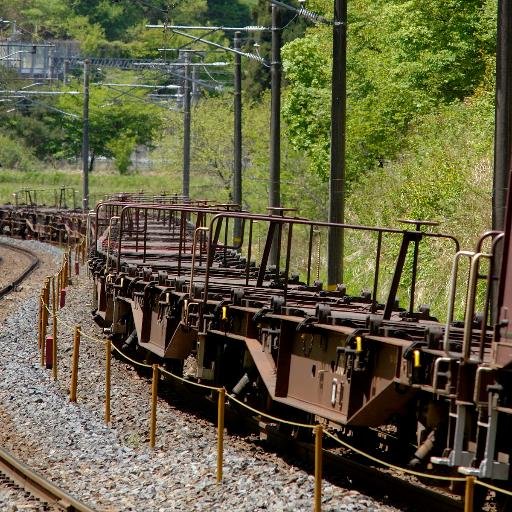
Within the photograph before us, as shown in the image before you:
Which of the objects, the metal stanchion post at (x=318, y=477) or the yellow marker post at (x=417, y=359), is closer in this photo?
the yellow marker post at (x=417, y=359)

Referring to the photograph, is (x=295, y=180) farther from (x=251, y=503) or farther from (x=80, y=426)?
(x=251, y=503)

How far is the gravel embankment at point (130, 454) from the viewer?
12.4 meters

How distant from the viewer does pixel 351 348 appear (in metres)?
12.6

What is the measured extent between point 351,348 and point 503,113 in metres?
3.80

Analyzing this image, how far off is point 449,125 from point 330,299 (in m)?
19.9

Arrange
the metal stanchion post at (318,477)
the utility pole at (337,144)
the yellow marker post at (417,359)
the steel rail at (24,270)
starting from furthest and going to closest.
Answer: the steel rail at (24,270), the utility pole at (337,144), the metal stanchion post at (318,477), the yellow marker post at (417,359)

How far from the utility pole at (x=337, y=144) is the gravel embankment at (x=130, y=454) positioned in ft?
11.9

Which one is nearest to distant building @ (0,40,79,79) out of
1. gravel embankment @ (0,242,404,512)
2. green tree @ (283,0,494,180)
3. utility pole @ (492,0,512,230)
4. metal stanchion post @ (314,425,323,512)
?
green tree @ (283,0,494,180)

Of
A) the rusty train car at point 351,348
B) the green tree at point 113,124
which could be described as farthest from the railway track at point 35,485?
the green tree at point 113,124

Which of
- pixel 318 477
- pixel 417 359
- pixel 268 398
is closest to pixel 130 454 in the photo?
pixel 268 398

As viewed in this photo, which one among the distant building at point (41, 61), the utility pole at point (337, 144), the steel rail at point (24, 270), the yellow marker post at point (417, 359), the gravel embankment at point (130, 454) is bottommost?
the steel rail at point (24, 270)

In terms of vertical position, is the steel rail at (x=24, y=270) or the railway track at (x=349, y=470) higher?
the railway track at (x=349, y=470)

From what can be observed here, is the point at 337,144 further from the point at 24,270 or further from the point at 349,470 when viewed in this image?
the point at 24,270

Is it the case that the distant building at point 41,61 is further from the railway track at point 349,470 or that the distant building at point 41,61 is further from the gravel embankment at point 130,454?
the railway track at point 349,470
